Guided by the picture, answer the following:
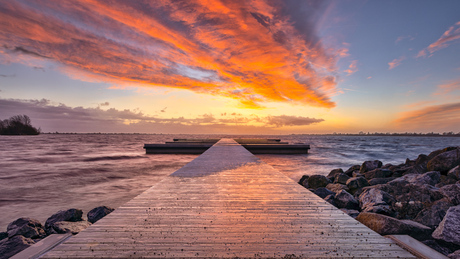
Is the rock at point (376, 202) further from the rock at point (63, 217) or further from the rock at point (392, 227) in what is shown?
the rock at point (63, 217)

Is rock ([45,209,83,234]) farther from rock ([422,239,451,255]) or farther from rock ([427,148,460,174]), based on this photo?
rock ([427,148,460,174])

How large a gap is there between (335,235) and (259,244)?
101 cm

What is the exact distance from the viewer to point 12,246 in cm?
389

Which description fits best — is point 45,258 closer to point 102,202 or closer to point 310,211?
point 310,211

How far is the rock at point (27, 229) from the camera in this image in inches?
177

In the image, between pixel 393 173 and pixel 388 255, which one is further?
pixel 393 173

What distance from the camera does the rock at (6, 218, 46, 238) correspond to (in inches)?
177

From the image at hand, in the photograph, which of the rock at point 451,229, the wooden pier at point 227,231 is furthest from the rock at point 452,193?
the wooden pier at point 227,231

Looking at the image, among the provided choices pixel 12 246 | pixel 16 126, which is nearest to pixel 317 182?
pixel 12 246

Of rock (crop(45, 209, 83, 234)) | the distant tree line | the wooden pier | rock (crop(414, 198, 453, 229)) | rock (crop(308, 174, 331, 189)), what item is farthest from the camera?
the distant tree line

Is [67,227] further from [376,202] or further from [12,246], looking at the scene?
[376,202]

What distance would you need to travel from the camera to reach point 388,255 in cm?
235

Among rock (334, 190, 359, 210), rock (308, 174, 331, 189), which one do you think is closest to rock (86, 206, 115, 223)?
rock (334, 190, 359, 210)

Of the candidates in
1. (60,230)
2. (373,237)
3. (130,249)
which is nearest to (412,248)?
(373,237)
